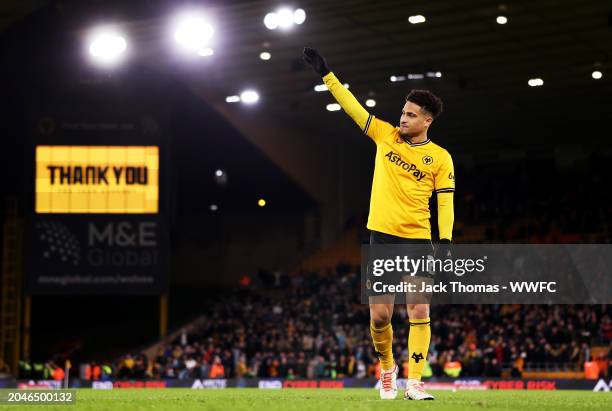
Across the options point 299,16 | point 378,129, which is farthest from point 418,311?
point 299,16

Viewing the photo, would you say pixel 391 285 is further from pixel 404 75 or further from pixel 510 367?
pixel 404 75

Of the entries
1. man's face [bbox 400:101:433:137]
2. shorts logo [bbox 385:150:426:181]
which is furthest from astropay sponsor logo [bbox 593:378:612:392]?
man's face [bbox 400:101:433:137]

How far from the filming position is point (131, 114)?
29625mm

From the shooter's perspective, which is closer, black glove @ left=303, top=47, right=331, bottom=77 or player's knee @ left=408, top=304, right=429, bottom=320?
player's knee @ left=408, top=304, right=429, bottom=320

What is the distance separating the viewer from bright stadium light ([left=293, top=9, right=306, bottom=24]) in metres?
26.8

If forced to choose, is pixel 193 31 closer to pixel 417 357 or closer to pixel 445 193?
pixel 445 193

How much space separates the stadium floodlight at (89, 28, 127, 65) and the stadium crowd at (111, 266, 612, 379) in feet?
29.8

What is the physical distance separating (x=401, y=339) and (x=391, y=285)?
22981mm

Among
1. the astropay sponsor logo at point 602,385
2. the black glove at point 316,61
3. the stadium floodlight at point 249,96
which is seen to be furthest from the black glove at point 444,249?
the stadium floodlight at point 249,96

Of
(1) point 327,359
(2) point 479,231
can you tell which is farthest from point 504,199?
(1) point 327,359

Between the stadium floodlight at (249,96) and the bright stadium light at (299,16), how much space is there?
389 inches

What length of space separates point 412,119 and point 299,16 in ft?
59.1

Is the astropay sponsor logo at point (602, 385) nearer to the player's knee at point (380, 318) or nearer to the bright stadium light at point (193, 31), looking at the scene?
the bright stadium light at point (193, 31)

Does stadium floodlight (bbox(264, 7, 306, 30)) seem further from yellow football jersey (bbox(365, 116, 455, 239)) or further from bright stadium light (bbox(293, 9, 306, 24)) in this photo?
yellow football jersey (bbox(365, 116, 455, 239))
